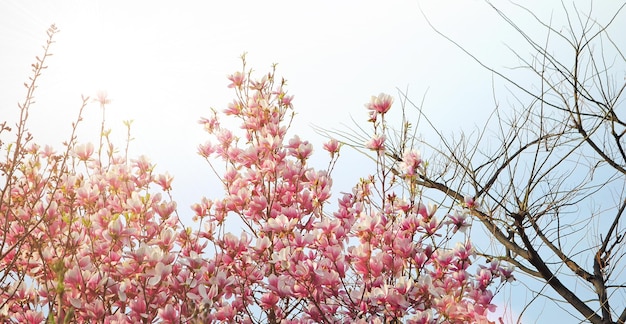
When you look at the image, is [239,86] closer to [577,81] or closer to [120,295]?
[120,295]

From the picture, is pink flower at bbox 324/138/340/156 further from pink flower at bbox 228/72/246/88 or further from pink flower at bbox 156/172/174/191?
pink flower at bbox 156/172/174/191

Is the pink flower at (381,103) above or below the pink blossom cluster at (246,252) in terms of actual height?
above

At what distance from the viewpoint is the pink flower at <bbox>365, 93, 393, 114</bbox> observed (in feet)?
9.52

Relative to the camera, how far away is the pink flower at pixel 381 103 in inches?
114

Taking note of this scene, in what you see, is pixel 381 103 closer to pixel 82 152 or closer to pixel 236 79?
pixel 236 79

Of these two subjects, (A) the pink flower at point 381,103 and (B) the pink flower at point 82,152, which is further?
(B) the pink flower at point 82,152

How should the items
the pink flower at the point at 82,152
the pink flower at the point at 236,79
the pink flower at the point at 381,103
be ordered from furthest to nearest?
the pink flower at the point at 236,79, the pink flower at the point at 82,152, the pink flower at the point at 381,103

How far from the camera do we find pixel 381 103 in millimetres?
2904

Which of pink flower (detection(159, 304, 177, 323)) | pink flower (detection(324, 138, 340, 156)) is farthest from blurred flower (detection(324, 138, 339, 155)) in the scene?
pink flower (detection(159, 304, 177, 323))

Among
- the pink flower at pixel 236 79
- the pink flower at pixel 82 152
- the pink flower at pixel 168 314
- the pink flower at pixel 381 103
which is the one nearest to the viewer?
the pink flower at pixel 168 314

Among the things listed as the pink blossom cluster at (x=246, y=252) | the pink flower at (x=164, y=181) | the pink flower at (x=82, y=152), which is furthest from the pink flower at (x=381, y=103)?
the pink flower at (x=82, y=152)

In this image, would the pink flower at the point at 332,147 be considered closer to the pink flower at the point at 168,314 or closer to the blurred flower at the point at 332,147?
the blurred flower at the point at 332,147

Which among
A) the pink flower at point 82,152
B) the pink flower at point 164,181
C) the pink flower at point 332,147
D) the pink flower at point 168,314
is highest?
the pink flower at point 332,147

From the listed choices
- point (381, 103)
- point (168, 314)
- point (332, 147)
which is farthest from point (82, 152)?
point (381, 103)
